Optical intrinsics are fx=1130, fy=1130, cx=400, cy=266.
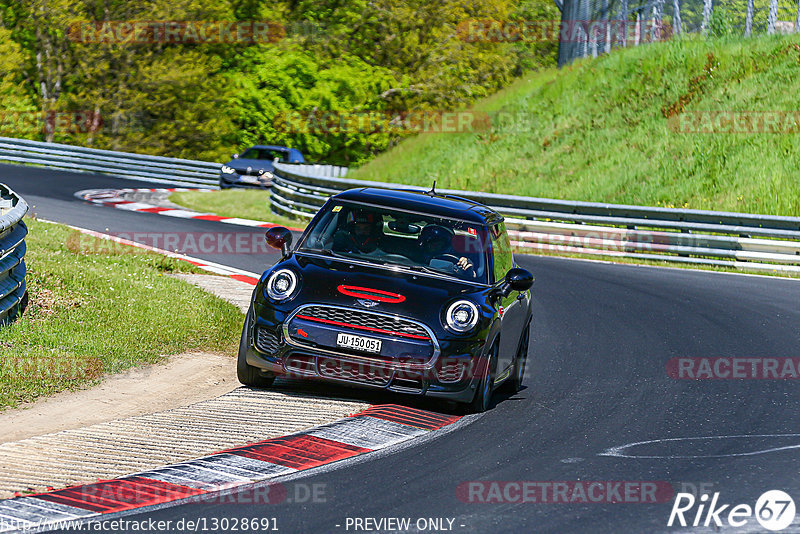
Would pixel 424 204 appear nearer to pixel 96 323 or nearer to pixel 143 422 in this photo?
pixel 143 422

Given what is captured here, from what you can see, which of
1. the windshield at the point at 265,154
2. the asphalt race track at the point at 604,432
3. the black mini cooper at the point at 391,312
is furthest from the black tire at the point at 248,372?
the windshield at the point at 265,154

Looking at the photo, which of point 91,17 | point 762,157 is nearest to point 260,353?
point 762,157

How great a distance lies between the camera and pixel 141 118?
48.2 metres

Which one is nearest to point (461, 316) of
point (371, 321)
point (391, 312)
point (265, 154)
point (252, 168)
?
point (391, 312)

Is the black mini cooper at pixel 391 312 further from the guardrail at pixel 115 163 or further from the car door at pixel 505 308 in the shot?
the guardrail at pixel 115 163

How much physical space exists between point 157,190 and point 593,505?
26.0 meters

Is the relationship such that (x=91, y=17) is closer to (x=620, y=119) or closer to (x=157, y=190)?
(x=157, y=190)

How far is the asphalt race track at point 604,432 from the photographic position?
5824 mm

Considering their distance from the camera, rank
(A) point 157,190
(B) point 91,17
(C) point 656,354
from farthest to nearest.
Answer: (B) point 91,17 → (A) point 157,190 → (C) point 656,354

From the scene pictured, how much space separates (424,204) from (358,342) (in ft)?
5.98

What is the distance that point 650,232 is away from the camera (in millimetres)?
21500

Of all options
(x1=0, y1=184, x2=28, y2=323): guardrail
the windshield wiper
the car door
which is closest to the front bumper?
the car door

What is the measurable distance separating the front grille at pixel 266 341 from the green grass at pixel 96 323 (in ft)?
4.62

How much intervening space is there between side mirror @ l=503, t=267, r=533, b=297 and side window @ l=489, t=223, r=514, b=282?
0.33 ft
